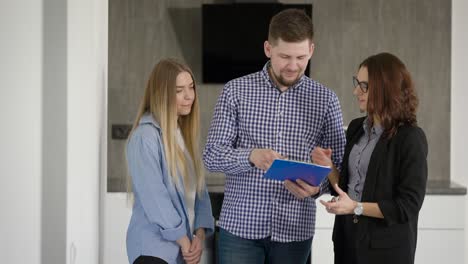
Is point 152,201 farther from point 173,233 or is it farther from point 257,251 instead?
point 257,251

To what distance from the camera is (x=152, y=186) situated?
269 centimetres

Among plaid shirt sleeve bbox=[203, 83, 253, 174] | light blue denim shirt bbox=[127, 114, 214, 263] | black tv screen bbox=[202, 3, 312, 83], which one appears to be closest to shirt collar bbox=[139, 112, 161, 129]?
light blue denim shirt bbox=[127, 114, 214, 263]

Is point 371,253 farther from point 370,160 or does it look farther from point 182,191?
point 182,191

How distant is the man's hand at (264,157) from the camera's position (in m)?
2.59

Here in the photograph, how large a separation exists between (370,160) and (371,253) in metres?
0.34

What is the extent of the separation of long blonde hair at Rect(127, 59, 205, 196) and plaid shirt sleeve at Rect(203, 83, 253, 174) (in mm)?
98

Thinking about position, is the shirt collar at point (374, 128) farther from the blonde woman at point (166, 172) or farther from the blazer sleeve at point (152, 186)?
the blazer sleeve at point (152, 186)

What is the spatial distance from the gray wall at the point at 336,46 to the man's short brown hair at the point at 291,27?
2.14 meters

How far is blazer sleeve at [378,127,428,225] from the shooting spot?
101 inches

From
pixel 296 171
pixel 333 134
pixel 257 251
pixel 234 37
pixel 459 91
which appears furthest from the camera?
pixel 459 91

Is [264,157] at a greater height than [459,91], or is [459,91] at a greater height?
[459,91]

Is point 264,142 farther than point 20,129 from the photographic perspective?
Yes

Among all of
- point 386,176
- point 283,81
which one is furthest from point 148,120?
point 386,176

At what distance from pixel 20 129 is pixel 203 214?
80 cm
